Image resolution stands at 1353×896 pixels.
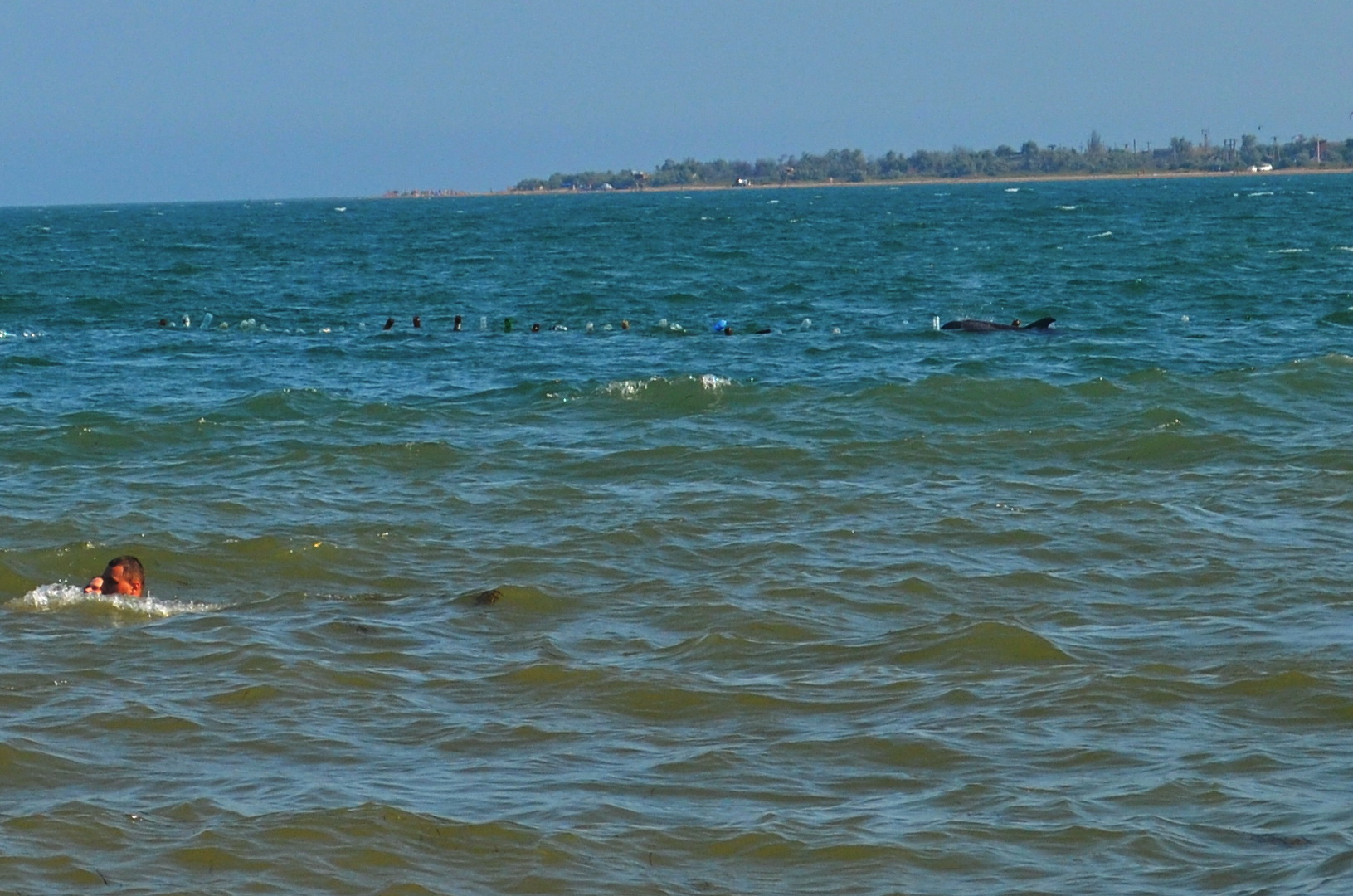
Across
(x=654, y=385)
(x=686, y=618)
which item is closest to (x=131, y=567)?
(x=686, y=618)

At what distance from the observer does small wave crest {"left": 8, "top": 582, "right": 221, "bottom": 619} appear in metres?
11.3

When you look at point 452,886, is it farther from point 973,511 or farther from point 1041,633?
point 973,511

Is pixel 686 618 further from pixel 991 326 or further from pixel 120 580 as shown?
pixel 991 326

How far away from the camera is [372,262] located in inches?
Result: 2089

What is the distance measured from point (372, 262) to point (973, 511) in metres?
41.3

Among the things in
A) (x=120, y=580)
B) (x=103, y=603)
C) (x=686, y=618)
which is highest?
(x=120, y=580)

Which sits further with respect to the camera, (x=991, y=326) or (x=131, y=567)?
(x=991, y=326)

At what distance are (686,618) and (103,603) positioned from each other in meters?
3.93

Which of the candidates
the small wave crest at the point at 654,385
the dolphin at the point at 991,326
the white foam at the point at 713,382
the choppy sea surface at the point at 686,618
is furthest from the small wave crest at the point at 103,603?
the dolphin at the point at 991,326

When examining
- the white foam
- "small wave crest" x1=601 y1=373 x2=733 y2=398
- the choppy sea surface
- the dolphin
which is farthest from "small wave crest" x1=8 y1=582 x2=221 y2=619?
the dolphin

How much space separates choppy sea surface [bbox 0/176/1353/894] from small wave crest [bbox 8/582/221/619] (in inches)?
1.5

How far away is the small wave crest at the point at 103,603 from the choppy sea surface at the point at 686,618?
1.5 inches

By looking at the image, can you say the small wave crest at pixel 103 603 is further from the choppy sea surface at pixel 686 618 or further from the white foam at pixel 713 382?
the white foam at pixel 713 382

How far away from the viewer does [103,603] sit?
11367 mm
